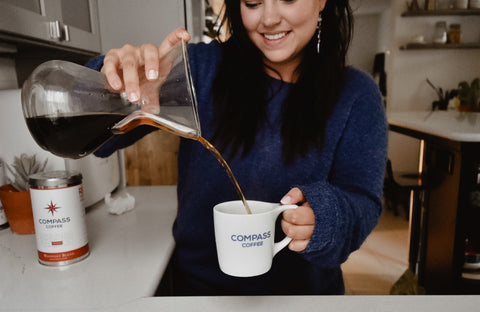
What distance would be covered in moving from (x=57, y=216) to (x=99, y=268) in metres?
0.15

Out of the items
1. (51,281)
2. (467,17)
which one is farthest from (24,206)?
(467,17)

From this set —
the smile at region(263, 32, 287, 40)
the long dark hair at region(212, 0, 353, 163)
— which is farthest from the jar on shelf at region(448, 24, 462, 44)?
the smile at region(263, 32, 287, 40)

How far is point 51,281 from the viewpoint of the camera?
792 millimetres

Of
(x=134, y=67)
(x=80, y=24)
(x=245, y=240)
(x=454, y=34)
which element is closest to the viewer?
(x=245, y=240)

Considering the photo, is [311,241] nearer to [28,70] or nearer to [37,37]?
[37,37]

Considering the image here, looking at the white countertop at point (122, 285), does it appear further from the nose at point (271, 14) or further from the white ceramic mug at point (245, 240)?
the nose at point (271, 14)

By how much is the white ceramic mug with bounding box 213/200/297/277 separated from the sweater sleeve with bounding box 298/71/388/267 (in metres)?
0.09

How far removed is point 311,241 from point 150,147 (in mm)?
1050

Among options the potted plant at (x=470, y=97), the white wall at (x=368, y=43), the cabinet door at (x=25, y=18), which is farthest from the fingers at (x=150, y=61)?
the white wall at (x=368, y=43)

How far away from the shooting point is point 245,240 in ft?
1.78

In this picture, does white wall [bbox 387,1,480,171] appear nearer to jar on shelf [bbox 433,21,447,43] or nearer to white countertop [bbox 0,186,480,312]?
jar on shelf [bbox 433,21,447,43]

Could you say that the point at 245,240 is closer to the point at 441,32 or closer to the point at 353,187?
the point at 353,187

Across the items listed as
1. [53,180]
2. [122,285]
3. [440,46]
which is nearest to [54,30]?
[53,180]

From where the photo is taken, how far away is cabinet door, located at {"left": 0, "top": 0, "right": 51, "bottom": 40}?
0.97 meters
